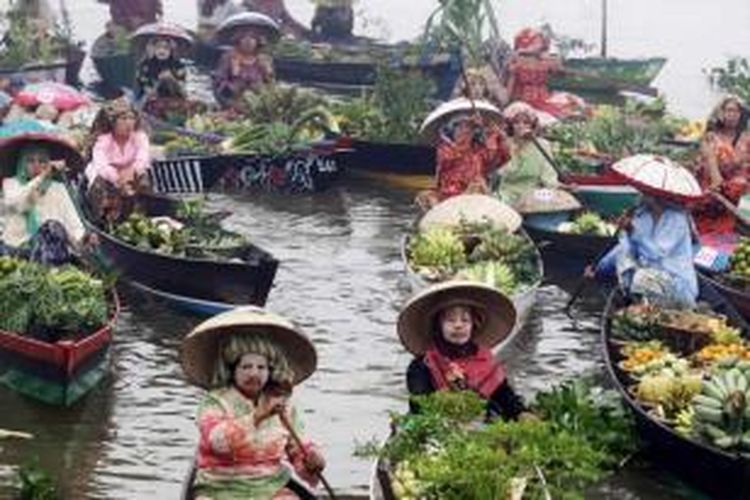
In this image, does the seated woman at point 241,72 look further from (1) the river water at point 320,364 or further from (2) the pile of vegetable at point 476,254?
(2) the pile of vegetable at point 476,254

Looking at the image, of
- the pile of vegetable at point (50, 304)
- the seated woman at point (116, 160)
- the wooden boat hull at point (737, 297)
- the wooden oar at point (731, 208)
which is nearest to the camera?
the pile of vegetable at point (50, 304)

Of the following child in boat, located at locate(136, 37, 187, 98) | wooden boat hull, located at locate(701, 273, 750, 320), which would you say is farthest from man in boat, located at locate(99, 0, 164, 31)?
wooden boat hull, located at locate(701, 273, 750, 320)

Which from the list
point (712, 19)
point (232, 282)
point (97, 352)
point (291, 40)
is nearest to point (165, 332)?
point (232, 282)

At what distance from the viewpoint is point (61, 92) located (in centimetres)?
1780

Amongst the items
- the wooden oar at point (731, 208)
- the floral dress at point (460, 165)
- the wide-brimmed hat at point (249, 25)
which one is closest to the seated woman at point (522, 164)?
the floral dress at point (460, 165)

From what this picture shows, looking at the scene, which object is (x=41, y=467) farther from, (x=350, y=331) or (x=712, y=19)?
(x=712, y=19)

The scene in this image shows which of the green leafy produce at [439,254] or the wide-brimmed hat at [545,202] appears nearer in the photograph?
the green leafy produce at [439,254]

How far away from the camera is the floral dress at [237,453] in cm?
702

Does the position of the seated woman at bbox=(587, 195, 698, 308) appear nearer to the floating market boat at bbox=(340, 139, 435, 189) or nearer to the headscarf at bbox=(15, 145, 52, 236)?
the headscarf at bbox=(15, 145, 52, 236)

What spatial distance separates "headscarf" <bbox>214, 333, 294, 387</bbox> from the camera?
7.14 metres

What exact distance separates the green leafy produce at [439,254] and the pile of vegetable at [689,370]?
187cm

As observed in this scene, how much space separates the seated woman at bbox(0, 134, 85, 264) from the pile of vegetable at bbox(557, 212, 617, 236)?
4.61 metres

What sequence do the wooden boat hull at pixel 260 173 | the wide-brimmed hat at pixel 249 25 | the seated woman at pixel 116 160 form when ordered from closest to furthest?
the seated woman at pixel 116 160, the wooden boat hull at pixel 260 173, the wide-brimmed hat at pixel 249 25

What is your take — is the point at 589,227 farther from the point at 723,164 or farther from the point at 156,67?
the point at 156,67
